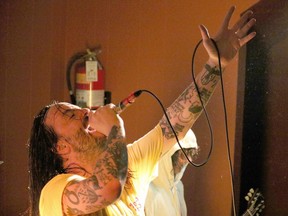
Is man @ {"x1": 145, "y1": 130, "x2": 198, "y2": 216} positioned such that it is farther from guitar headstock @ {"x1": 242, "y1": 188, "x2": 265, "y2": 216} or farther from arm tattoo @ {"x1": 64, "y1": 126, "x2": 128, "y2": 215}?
arm tattoo @ {"x1": 64, "y1": 126, "x2": 128, "y2": 215}

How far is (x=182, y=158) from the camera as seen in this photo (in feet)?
5.59

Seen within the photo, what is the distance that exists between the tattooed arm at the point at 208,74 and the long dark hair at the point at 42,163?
34 cm

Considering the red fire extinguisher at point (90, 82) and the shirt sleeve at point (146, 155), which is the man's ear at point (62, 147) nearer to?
the shirt sleeve at point (146, 155)

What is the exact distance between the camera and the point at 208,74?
1.27 meters

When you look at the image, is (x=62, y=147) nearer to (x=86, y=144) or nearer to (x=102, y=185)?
(x=86, y=144)

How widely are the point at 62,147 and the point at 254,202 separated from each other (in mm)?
682

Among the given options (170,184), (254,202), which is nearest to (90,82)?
(170,184)

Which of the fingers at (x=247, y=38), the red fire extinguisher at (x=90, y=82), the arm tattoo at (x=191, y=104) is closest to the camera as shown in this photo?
the fingers at (x=247, y=38)

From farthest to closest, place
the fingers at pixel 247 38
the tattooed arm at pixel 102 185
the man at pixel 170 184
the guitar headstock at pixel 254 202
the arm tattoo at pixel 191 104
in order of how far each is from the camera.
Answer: the man at pixel 170 184
the guitar headstock at pixel 254 202
the arm tattoo at pixel 191 104
the fingers at pixel 247 38
the tattooed arm at pixel 102 185

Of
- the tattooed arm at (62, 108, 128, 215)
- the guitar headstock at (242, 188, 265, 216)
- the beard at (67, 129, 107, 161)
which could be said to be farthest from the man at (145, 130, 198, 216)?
the tattooed arm at (62, 108, 128, 215)

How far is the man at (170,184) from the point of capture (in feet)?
5.50

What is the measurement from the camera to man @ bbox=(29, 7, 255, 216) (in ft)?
3.29

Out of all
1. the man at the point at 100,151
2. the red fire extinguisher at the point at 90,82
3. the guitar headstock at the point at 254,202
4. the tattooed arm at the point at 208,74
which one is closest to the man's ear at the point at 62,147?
the man at the point at 100,151

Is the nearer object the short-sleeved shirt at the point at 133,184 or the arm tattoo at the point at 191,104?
the short-sleeved shirt at the point at 133,184
